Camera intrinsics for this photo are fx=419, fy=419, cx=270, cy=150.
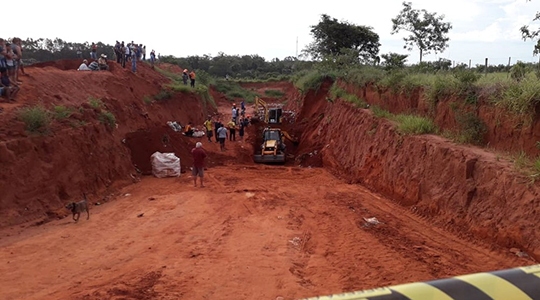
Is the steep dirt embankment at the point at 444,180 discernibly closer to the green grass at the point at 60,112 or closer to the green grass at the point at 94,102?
the green grass at the point at 94,102

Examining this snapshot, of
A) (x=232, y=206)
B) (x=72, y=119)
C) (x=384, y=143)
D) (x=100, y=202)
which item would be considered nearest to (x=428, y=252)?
(x=232, y=206)

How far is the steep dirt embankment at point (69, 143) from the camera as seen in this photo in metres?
12.1

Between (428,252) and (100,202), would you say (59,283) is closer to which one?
(100,202)

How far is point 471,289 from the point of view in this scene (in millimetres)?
1801

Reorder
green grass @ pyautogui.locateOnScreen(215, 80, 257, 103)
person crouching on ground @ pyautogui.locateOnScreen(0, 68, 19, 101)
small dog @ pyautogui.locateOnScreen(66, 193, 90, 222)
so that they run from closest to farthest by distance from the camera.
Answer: small dog @ pyautogui.locateOnScreen(66, 193, 90, 222) → person crouching on ground @ pyautogui.locateOnScreen(0, 68, 19, 101) → green grass @ pyautogui.locateOnScreen(215, 80, 257, 103)

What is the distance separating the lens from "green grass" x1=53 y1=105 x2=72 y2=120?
15211mm

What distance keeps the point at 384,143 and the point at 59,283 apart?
12.8 metres

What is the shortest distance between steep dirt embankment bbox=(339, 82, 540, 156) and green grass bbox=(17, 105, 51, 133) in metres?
13.3

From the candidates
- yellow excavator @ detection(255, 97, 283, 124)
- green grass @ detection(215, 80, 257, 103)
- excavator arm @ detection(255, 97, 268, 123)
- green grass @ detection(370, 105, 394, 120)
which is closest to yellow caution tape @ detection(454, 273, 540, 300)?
green grass @ detection(370, 105, 394, 120)

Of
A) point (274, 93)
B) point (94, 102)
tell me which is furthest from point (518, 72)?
point (274, 93)

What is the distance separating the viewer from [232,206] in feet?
45.4

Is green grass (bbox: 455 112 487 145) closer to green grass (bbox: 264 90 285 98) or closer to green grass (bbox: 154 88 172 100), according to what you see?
green grass (bbox: 154 88 172 100)

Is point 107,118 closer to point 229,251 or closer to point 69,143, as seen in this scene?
point 69,143

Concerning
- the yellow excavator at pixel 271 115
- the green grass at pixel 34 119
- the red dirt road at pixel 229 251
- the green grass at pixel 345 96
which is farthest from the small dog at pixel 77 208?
the yellow excavator at pixel 271 115
